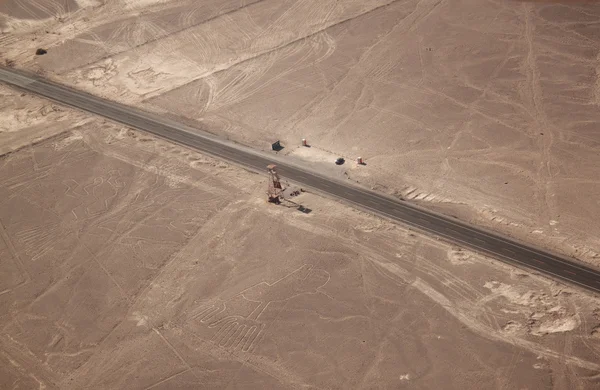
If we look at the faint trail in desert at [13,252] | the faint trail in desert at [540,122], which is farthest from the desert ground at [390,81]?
the faint trail in desert at [13,252]

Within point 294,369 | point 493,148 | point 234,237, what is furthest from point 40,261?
point 493,148

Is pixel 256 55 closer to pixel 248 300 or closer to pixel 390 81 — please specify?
pixel 390 81

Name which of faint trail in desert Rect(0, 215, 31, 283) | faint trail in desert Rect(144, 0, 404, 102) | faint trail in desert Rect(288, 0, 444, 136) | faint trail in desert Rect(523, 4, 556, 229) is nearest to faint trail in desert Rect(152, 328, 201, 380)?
faint trail in desert Rect(0, 215, 31, 283)

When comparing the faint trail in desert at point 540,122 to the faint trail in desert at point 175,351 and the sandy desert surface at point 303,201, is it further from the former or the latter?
the faint trail in desert at point 175,351

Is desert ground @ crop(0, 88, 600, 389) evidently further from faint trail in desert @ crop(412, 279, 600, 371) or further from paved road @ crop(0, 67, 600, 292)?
paved road @ crop(0, 67, 600, 292)

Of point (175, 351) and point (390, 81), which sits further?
point (390, 81)

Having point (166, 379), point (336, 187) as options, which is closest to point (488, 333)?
point (336, 187)
